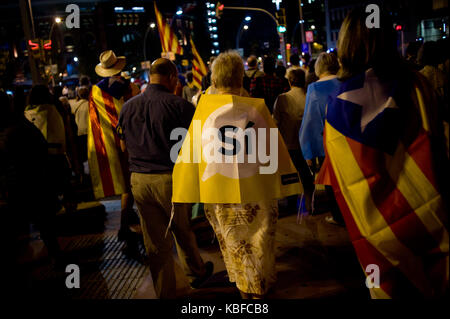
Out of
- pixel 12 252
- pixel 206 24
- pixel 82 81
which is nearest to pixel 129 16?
pixel 206 24

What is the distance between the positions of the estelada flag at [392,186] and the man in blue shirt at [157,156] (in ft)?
6.34

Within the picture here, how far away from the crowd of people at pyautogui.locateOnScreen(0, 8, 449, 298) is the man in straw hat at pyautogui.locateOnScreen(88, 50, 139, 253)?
0.02 meters

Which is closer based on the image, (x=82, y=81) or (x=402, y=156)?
(x=402, y=156)

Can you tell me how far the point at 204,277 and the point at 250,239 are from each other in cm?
145

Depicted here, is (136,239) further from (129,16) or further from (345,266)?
(129,16)

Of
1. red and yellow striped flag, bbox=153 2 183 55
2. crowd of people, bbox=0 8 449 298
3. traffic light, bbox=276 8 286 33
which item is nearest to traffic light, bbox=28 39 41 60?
red and yellow striped flag, bbox=153 2 183 55

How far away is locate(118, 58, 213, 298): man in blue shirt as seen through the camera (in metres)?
3.92

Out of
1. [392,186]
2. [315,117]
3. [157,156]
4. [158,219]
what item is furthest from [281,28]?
[392,186]

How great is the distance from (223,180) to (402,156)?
54.6 inches

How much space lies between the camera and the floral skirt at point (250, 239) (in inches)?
131

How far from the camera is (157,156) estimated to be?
13.0 feet

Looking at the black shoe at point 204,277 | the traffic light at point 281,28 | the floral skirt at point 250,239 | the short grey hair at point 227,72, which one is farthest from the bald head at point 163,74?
the traffic light at point 281,28

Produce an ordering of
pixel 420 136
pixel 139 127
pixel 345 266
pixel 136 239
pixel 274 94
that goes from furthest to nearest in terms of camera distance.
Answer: pixel 274 94
pixel 136 239
pixel 345 266
pixel 139 127
pixel 420 136

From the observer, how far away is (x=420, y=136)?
2.12 m
